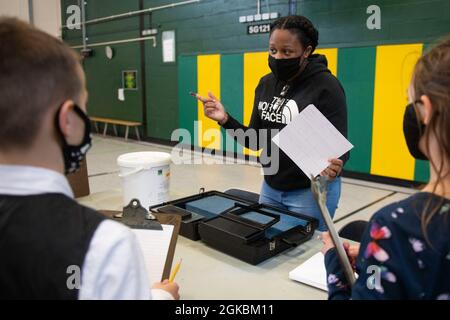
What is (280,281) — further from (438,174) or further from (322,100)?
(322,100)

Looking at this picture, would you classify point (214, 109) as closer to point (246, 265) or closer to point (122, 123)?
point (246, 265)

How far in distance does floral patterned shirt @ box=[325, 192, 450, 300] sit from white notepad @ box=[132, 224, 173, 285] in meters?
0.55

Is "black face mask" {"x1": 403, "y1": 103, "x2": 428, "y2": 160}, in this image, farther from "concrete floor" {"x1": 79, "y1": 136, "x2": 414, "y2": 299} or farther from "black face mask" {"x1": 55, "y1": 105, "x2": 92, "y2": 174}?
"black face mask" {"x1": 55, "y1": 105, "x2": 92, "y2": 174}

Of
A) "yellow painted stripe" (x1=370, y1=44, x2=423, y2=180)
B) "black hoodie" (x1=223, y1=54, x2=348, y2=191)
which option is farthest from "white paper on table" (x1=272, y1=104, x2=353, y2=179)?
"yellow painted stripe" (x1=370, y1=44, x2=423, y2=180)

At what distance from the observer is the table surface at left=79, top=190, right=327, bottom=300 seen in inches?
41.8

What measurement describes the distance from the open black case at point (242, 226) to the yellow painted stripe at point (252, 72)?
3158 millimetres

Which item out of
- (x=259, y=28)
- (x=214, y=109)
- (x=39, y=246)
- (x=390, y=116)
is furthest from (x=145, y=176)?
(x=259, y=28)

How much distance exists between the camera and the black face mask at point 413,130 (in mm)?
770

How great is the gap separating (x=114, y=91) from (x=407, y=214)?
6.97 m

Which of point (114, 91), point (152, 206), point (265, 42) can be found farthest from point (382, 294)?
point (114, 91)

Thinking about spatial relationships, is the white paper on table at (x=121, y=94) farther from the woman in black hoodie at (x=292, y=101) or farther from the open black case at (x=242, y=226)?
the open black case at (x=242, y=226)

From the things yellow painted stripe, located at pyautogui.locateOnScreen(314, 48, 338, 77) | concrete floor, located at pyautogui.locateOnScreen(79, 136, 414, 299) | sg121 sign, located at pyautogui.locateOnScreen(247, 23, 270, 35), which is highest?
sg121 sign, located at pyautogui.locateOnScreen(247, 23, 270, 35)

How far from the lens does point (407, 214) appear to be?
68cm

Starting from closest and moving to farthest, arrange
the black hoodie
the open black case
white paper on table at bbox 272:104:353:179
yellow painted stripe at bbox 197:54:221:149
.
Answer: the open black case → white paper on table at bbox 272:104:353:179 → the black hoodie → yellow painted stripe at bbox 197:54:221:149
